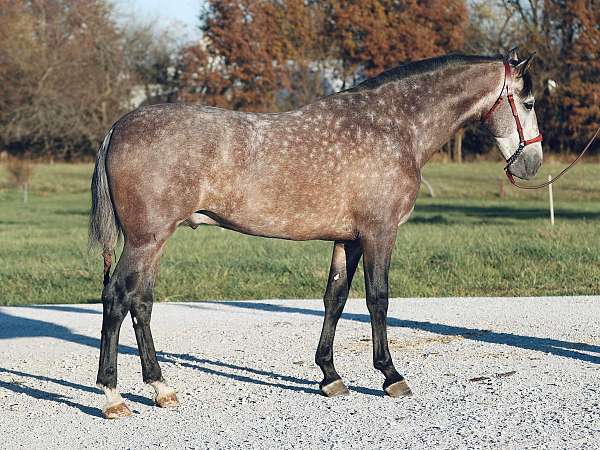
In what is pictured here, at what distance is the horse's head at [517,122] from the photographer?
688 centimetres

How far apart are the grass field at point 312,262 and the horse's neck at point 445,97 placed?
3.71 metres

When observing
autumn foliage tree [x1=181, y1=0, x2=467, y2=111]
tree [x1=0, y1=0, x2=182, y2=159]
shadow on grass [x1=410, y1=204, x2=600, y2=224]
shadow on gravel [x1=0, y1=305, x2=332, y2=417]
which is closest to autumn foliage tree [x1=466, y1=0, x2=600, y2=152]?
autumn foliage tree [x1=181, y1=0, x2=467, y2=111]

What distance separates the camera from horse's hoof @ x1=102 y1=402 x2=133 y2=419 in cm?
612

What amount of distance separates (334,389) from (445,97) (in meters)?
2.13

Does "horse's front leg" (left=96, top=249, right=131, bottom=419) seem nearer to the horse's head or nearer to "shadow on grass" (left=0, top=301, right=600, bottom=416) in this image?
"shadow on grass" (left=0, top=301, right=600, bottom=416)

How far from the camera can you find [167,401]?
6.38m

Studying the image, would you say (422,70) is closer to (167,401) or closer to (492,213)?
(167,401)

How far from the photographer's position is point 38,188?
39.7m

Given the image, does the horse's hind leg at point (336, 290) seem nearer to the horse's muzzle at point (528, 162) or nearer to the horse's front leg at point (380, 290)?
the horse's front leg at point (380, 290)

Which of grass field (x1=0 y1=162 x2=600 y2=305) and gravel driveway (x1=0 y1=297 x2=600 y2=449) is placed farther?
grass field (x1=0 y1=162 x2=600 y2=305)

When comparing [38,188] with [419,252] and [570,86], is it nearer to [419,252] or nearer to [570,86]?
[570,86]

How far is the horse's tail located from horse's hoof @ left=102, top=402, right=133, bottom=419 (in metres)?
1.01

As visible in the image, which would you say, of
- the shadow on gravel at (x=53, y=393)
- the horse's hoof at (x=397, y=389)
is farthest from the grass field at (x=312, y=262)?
the horse's hoof at (x=397, y=389)

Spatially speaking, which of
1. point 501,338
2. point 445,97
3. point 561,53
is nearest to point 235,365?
point 501,338
